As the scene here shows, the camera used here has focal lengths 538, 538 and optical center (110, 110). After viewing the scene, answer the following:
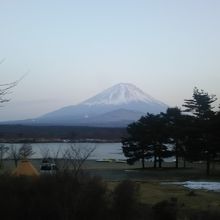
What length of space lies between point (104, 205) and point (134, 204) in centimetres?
99

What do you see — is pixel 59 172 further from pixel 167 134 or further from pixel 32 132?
pixel 32 132

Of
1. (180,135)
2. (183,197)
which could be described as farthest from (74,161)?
(180,135)

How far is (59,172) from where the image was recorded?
1491 cm

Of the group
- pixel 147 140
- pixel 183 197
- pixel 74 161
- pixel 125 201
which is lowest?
pixel 183 197

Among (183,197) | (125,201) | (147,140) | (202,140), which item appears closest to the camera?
(125,201)

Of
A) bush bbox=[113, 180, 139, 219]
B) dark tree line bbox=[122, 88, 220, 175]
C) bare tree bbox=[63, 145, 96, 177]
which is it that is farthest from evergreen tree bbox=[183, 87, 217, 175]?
bush bbox=[113, 180, 139, 219]

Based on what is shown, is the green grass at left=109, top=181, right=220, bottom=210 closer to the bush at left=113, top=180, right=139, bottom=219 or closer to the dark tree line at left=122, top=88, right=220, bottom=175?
the bush at left=113, top=180, right=139, bottom=219

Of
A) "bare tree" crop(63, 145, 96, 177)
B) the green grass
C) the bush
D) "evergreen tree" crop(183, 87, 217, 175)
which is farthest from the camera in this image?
"evergreen tree" crop(183, 87, 217, 175)

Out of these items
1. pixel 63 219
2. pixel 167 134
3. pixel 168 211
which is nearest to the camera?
pixel 63 219

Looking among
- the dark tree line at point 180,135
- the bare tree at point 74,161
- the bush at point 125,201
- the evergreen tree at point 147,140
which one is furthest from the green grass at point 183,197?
the evergreen tree at point 147,140

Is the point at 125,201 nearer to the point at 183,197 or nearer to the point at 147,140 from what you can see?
the point at 183,197

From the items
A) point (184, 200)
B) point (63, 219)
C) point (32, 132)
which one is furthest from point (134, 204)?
point (32, 132)

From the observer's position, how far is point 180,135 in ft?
178

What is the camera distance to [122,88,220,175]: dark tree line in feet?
163
